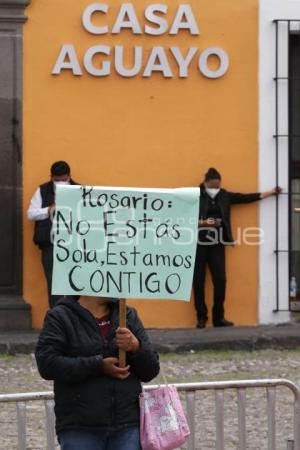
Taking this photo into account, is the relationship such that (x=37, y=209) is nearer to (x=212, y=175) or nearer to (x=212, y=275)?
(x=212, y=175)

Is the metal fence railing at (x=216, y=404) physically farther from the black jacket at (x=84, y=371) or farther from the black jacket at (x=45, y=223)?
the black jacket at (x=45, y=223)

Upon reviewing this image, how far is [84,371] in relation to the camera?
6008 millimetres

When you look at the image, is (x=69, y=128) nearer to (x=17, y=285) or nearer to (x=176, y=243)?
(x=17, y=285)

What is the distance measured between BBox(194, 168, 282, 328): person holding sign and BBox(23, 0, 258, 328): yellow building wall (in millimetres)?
201

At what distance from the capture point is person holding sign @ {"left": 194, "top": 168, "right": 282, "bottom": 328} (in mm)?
14227

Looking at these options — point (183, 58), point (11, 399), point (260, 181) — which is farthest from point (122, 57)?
point (11, 399)

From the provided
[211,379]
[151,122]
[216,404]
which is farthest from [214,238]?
[216,404]

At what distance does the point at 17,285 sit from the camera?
47.1 feet

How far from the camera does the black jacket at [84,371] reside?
6031 mm

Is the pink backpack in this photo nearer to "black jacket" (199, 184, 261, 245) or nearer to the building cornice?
"black jacket" (199, 184, 261, 245)

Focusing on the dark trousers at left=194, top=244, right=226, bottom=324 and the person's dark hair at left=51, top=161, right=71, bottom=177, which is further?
the dark trousers at left=194, top=244, right=226, bottom=324

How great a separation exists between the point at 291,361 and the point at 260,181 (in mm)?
2495

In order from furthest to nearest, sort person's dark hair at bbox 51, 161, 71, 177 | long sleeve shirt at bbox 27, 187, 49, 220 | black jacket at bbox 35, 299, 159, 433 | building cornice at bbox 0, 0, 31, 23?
1. building cornice at bbox 0, 0, 31, 23
2. long sleeve shirt at bbox 27, 187, 49, 220
3. person's dark hair at bbox 51, 161, 71, 177
4. black jacket at bbox 35, 299, 159, 433

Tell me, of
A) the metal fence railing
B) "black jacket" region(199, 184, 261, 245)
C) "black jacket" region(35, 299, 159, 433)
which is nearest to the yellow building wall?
"black jacket" region(199, 184, 261, 245)
